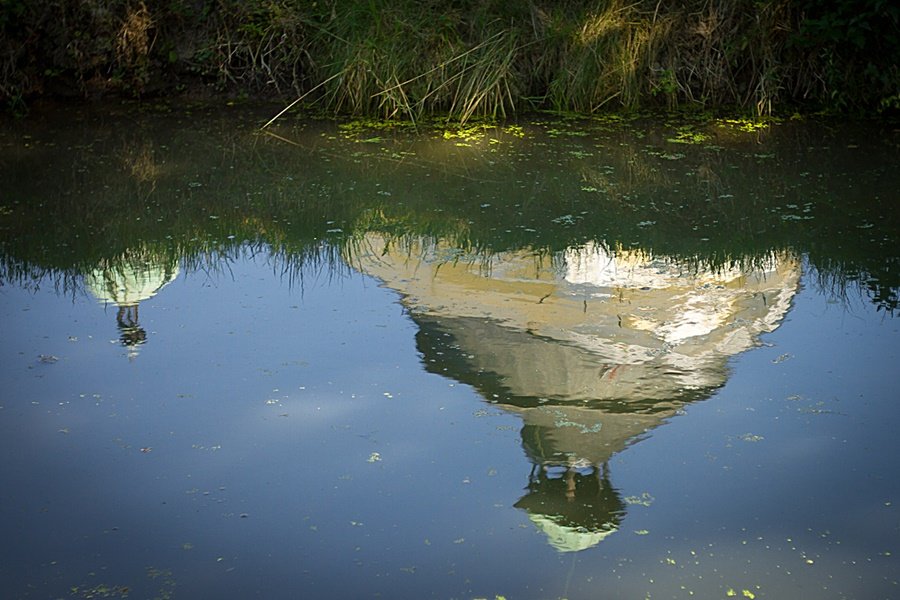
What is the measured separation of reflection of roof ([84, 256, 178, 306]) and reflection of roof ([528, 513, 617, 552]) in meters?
2.03

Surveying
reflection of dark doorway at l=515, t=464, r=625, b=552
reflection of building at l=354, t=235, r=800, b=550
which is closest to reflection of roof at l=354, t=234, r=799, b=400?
reflection of building at l=354, t=235, r=800, b=550

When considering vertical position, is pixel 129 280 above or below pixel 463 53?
below

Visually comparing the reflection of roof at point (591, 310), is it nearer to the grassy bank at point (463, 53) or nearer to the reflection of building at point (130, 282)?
the reflection of building at point (130, 282)

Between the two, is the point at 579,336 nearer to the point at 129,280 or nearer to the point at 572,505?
the point at 572,505

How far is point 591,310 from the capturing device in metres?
4.06

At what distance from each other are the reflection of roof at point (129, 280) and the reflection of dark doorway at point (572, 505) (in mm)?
1911

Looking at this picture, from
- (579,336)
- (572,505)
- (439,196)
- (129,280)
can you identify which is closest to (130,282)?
(129,280)

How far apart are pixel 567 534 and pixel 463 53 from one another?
4427 millimetres

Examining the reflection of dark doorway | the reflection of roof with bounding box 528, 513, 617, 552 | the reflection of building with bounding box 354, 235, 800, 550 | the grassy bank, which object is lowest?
the reflection of roof with bounding box 528, 513, 617, 552

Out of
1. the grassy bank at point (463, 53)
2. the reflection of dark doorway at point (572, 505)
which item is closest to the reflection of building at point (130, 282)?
the reflection of dark doorway at point (572, 505)

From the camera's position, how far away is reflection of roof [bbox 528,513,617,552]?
2682mm

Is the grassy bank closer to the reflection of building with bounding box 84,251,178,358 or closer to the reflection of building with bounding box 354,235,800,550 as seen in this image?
the reflection of building with bounding box 354,235,800,550

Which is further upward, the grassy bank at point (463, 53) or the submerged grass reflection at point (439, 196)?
the grassy bank at point (463, 53)

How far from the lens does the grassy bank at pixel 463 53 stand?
662cm
